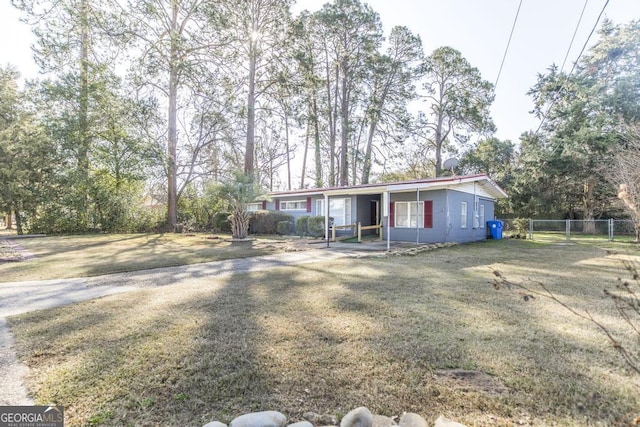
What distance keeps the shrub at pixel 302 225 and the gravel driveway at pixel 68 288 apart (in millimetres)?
7728

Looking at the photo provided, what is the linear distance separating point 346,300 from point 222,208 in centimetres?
1747

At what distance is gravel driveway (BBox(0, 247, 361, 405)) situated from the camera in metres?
2.58

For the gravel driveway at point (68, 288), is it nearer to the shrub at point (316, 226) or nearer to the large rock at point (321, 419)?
the large rock at point (321, 419)

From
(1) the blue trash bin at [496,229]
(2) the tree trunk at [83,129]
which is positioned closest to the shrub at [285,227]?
(2) the tree trunk at [83,129]

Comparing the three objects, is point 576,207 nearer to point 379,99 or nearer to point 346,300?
point 379,99

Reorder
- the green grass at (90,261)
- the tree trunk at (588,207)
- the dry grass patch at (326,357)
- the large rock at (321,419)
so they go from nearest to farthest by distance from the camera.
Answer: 1. the large rock at (321,419)
2. the dry grass patch at (326,357)
3. the green grass at (90,261)
4. the tree trunk at (588,207)

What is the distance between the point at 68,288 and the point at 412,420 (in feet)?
20.4

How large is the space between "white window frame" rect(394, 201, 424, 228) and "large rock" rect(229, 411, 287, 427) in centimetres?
1211

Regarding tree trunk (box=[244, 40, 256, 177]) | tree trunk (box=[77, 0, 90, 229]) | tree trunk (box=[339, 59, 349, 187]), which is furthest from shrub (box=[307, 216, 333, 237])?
tree trunk (box=[77, 0, 90, 229])

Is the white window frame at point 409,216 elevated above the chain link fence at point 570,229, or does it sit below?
above

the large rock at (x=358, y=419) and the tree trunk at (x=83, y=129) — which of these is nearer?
the large rock at (x=358, y=419)

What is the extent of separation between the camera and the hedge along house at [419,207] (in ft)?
42.4

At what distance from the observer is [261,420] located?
197 centimetres

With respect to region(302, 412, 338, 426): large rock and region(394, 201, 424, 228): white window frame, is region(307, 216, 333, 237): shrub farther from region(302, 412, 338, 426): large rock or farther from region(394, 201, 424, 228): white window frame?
region(302, 412, 338, 426): large rock
